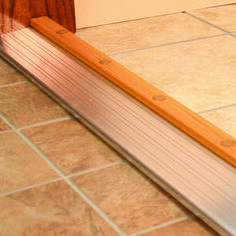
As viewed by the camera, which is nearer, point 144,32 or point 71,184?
point 71,184

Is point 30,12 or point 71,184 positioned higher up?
point 30,12

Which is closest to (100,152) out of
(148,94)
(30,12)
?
(148,94)

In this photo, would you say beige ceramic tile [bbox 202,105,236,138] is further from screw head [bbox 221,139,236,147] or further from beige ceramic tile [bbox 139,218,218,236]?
beige ceramic tile [bbox 139,218,218,236]

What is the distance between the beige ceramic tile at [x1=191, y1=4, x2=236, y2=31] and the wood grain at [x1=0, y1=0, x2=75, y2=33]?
68 cm

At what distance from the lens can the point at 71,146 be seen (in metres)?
1.74

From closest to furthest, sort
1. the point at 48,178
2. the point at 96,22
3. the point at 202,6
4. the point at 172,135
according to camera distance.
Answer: the point at 48,178 → the point at 172,135 → the point at 96,22 → the point at 202,6

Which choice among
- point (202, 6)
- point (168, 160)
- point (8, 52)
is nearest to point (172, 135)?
point (168, 160)

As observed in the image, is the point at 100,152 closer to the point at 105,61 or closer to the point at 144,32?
the point at 105,61

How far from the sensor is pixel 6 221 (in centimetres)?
141

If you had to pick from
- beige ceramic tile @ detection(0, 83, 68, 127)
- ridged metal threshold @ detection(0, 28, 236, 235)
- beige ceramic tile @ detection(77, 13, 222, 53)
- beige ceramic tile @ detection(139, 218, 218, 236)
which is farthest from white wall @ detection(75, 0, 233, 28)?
beige ceramic tile @ detection(139, 218, 218, 236)

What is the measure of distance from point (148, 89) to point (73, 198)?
0.59m

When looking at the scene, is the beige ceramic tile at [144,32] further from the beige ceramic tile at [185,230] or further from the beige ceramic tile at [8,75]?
the beige ceramic tile at [185,230]

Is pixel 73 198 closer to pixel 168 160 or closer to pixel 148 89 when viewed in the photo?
pixel 168 160

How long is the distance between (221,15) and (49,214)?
5.84 ft
